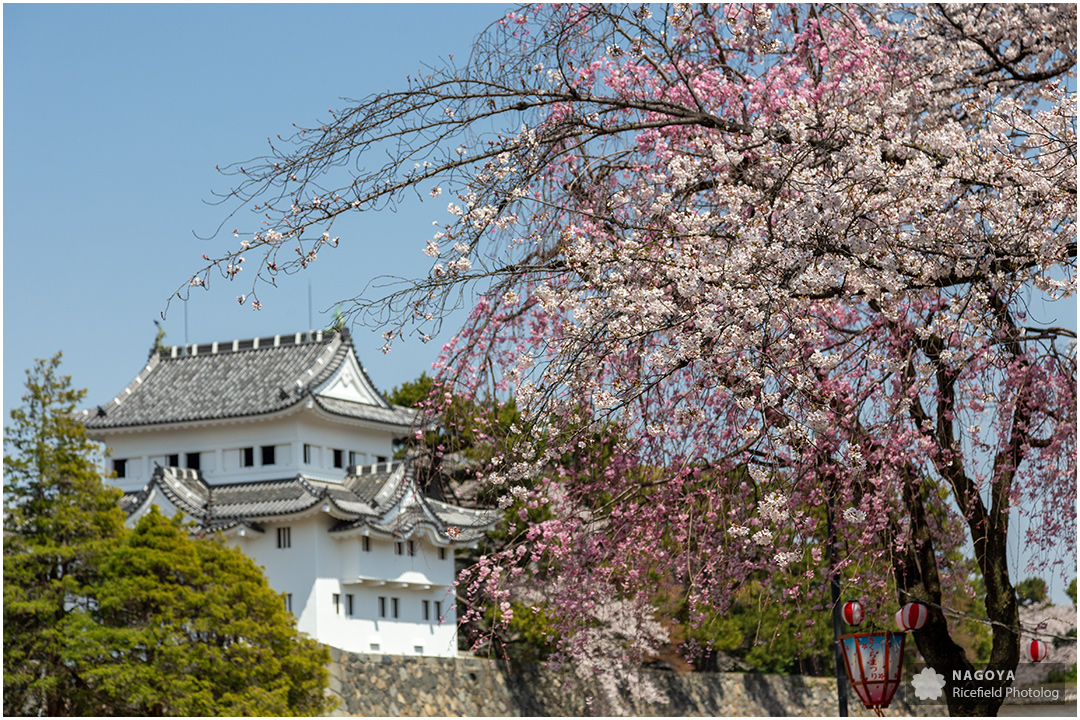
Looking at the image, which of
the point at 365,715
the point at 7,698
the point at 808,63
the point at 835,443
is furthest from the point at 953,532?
the point at 365,715

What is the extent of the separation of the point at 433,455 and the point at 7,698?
38.0 feet

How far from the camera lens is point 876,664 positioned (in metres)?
8.66

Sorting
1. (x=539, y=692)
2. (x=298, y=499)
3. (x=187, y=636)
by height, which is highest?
(x=298, y=499)

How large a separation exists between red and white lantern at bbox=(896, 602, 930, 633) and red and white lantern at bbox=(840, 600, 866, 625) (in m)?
0.82

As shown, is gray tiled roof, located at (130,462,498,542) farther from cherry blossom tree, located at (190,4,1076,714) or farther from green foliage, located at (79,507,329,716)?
cherry blossom tree, located at (190,4,1076,714)

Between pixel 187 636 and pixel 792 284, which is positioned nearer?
pixel 792 284

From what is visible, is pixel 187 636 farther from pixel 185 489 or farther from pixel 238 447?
pixel 238 447

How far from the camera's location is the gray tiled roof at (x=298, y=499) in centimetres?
2580

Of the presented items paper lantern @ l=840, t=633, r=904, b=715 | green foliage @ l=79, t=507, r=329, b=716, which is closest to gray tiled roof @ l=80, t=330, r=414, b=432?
green foliage @ l=79, t=507, r=329, b=716

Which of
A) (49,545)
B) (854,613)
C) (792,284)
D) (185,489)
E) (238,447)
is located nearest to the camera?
(792,284)

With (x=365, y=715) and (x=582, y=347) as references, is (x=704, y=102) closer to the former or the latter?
(x=582, y=347)

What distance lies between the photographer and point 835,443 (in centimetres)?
634

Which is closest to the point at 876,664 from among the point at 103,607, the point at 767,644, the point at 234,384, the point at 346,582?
the point at 103,607

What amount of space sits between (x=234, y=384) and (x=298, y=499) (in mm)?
4644
